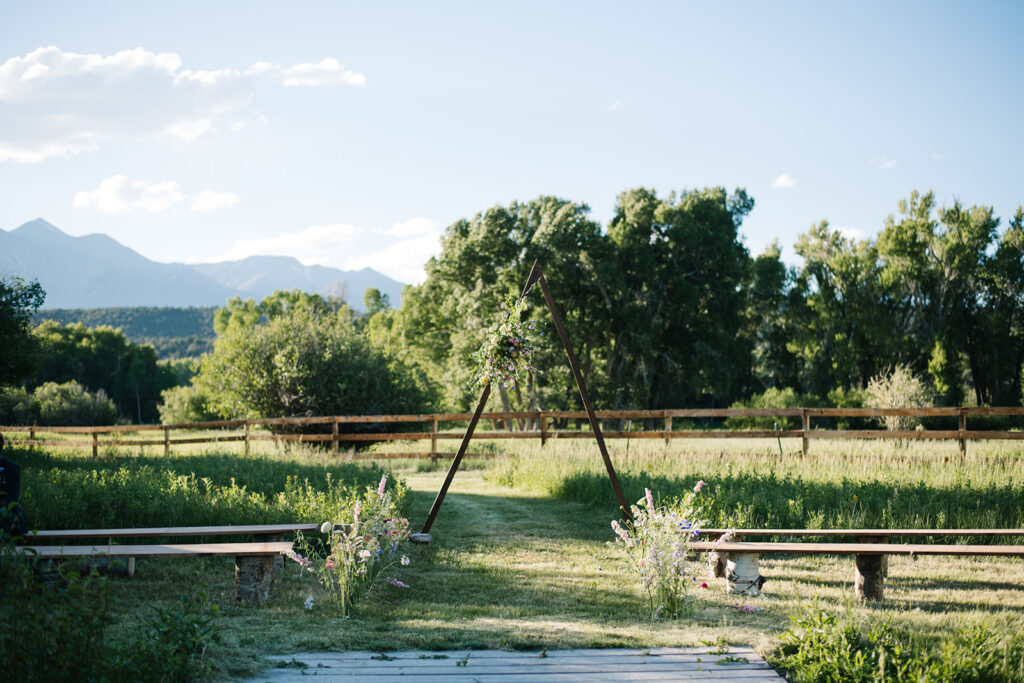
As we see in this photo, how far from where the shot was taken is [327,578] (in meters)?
5.66

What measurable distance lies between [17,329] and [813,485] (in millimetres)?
16705

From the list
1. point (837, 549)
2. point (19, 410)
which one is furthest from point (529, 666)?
point (19, 410)

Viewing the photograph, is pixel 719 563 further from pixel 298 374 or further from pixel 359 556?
pixel 298 374

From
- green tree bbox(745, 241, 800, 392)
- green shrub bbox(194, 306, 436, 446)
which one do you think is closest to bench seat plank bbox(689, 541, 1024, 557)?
green shrub bbox(194, 306, 436, 446)

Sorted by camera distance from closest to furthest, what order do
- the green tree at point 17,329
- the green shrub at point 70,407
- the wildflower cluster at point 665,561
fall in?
the wildflower cluster at point 665,561, the green tree at point 17,329, the green shrub at point 70,407

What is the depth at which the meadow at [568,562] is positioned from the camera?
4586 mm

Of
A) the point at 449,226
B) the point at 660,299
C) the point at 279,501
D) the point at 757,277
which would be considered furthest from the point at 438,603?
the point at 757,277

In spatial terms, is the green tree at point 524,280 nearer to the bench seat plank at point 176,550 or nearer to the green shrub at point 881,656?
the bench seat plank at point 176,550

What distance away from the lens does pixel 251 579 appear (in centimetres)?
565

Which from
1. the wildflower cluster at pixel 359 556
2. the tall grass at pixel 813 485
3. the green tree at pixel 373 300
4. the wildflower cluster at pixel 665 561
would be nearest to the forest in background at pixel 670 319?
the tall grass at pixel 813 485

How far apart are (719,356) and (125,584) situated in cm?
2916

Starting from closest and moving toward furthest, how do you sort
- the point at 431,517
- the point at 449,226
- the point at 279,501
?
the point at 431,517, the point at 279,501, the point at 449,226

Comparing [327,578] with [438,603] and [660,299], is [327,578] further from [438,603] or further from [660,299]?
[660,299]

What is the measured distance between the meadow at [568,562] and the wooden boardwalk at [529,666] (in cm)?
14
